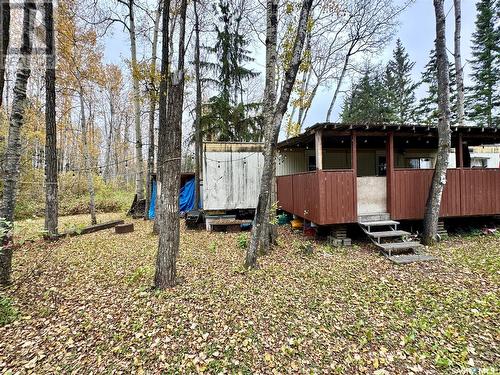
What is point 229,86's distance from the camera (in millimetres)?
12148

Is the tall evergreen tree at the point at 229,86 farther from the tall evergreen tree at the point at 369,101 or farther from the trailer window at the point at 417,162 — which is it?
the tall evergreen tree at the point at 369,101

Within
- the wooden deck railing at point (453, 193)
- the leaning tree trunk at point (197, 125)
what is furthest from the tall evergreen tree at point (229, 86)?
the wooden deck railing at point (453, 193)

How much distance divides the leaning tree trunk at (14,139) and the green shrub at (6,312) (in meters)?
0.82

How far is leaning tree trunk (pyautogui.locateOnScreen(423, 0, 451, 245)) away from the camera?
20.3 feet

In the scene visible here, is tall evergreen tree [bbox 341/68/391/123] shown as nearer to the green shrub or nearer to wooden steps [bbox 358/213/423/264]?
wooden steps [bbox 358/213/423/264]

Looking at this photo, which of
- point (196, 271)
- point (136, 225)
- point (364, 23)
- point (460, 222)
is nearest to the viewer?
point (196, 271)

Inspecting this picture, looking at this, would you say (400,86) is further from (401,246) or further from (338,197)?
(401,246)

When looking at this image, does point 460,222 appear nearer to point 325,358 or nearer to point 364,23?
point 325,358

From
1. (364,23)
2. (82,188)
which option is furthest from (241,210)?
(364,23)

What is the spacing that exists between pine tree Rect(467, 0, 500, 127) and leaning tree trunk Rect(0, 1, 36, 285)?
88.7ft

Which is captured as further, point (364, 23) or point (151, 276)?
point (364, 23)

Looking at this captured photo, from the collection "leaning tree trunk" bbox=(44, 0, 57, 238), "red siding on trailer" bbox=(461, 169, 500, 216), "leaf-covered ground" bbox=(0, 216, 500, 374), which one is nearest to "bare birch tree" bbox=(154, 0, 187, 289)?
"leaf-covered ground" bbox=(0, 216, 500, 374)

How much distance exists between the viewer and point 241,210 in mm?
9984

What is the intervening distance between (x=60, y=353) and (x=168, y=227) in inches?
75.3
